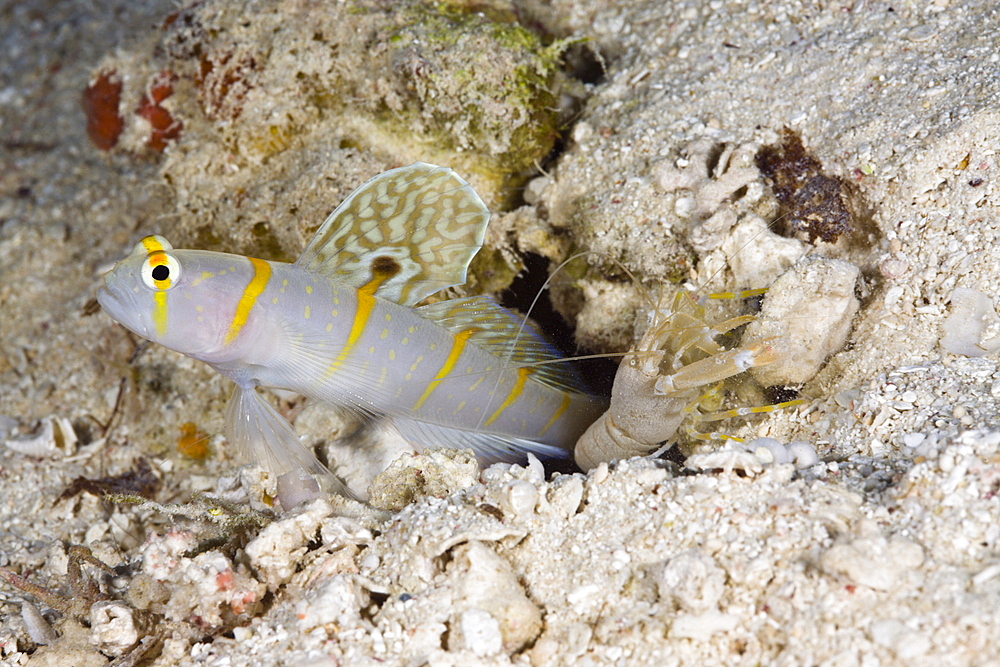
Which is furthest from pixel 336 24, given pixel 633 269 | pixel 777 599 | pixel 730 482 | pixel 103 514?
pixel 777 599

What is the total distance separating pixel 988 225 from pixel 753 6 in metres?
1.68

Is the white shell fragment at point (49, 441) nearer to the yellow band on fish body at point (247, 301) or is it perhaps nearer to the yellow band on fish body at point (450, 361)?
the yellow band on fish body at point (247, 301)

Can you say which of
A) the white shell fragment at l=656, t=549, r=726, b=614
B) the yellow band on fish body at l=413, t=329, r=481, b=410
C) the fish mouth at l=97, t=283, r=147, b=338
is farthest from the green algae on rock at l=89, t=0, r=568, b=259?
the white shell fragment at l=656, t=549, r=726, b=614

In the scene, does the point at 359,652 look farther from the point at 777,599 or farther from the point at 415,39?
the point at 415,39

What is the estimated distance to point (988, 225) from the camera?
224cm

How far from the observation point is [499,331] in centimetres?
281

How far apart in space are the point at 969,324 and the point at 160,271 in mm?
2660

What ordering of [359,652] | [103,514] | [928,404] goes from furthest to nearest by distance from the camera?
[103,514] < [928,404] < [359,652]

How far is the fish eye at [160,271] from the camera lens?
7.33ft

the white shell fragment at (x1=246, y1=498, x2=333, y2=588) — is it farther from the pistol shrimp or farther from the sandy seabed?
the pistol shrimp

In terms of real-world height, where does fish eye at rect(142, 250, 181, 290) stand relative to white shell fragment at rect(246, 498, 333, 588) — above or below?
above

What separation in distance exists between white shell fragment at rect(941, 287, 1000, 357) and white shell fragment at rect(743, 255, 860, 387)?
0.95 ft

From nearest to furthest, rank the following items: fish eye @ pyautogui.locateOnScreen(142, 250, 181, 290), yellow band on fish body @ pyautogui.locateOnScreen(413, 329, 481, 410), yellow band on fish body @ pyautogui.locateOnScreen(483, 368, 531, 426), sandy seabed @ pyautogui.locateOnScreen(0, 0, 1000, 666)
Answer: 1. sandy seabed @ pyautogui.locateOnScreen(0, 0, 1000, 666)
2. fish eye @ pyautogui.locateOnScreen(142, 250, 181, 290)
3. yellow band on fish body @ pyautogui.locateOnScreen(413, 329, 481, 410)
4. yellow band on fish body @ pyautogui.locateOnScreen(483, 368, 531, 426)

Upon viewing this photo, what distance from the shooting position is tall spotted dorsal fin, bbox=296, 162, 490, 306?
2600mm
